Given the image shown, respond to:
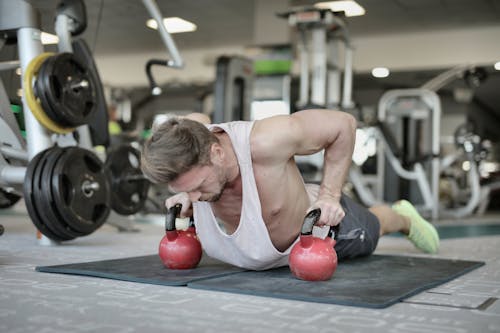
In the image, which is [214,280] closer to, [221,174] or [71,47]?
[221,174]

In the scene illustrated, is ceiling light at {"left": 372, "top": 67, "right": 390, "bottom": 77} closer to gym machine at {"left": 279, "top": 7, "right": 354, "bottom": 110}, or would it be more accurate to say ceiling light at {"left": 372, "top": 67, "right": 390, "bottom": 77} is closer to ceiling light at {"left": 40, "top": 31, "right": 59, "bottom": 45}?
gym machine at {"left": 279, "top": 7, "right": 354, "bottom": 110}

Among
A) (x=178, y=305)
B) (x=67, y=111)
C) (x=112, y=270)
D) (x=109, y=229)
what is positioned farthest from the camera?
(x=109, y=229)

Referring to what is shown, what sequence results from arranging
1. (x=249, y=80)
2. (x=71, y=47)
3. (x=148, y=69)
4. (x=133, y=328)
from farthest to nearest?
1. (x=249, y=80)
2. (x=148, y=69)
3. (x=71, y=47)
4. (x=133, y=328)

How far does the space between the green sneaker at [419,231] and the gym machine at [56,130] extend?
1.31 meters

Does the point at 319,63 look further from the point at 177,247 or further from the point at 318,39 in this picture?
the point at 177,247

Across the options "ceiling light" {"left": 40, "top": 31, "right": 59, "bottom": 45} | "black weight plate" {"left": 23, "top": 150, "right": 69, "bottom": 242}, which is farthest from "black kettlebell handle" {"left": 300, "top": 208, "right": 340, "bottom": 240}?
"ceiling light" {"left": 40, "top": 31, "right": 59, "bottom": 45}

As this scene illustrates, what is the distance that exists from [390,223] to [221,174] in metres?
0.99

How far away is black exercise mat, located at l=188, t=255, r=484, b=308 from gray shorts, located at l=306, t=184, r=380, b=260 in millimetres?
53

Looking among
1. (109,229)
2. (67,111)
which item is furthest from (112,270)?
(109,229)

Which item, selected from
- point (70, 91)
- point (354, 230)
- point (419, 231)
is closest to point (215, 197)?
point (354, 230)

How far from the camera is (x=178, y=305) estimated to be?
1.32 metres

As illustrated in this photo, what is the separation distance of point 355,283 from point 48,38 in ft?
6.56

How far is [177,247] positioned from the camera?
6.04 ft

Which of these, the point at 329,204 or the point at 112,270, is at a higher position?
the point at 329,204
